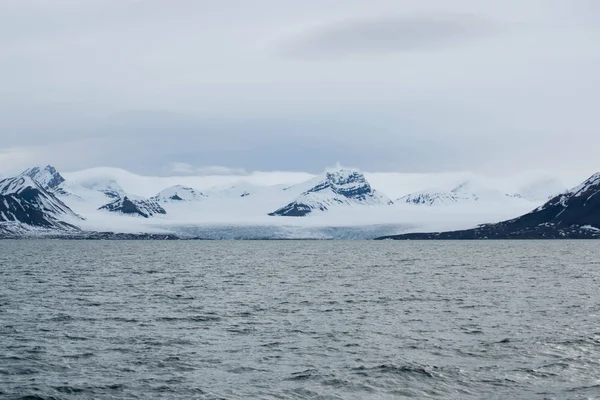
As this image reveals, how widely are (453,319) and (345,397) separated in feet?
91.0

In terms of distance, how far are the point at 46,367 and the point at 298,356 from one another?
14765 mm

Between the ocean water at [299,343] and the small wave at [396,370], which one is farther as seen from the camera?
the small wave at [396,370]

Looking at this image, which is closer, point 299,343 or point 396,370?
point 396,370

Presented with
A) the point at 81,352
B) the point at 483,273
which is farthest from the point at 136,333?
the point at 483,273

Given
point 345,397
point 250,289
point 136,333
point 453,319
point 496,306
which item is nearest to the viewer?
point 345,397

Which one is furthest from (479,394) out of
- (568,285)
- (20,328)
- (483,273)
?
(483,273)

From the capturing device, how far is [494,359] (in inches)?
1736

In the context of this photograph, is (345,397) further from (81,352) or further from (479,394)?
(81,352)

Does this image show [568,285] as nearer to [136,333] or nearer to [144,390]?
[136,333]

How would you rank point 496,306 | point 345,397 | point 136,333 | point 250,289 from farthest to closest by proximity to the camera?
point 250,289 → point 496,306 → point 136,333 → point 345,397

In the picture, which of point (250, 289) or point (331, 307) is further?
point (250, 289)

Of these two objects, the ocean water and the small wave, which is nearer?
the ocean water

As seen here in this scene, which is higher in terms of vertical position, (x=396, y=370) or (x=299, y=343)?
(x=299, y=343)

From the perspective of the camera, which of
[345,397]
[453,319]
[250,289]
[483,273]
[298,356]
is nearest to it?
[345,397]
